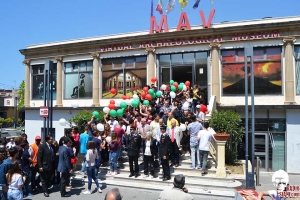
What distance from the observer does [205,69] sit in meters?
18.5

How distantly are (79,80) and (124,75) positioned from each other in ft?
12.3

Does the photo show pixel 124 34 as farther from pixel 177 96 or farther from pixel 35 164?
pixel 35 164

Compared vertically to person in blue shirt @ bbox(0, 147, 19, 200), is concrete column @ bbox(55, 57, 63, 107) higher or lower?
higher

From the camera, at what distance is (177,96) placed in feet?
48.2

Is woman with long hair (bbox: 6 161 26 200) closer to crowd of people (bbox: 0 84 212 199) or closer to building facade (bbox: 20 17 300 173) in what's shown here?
crowd of people (bbox: 0 84 212 199)

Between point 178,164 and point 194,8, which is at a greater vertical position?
point 194,8

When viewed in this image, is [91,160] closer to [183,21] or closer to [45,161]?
[45,161]

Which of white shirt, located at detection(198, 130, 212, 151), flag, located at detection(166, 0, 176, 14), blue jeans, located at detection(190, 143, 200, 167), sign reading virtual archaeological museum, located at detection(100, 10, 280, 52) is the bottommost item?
blue jeans, located at detection(190, 143, 200, 167)

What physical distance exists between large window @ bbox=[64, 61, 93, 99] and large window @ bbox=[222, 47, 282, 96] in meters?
9.79

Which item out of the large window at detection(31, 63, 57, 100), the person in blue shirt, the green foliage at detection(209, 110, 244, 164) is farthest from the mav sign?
the person in blue shirt

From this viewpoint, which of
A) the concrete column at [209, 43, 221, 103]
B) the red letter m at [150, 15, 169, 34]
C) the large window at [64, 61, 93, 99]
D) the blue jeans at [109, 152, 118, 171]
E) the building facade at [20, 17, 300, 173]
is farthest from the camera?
the large window at [64, 61, 93, 99]

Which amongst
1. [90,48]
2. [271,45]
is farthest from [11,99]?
[271,45]

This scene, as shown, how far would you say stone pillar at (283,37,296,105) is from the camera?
16266 millimetres

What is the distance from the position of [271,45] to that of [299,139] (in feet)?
18.2
